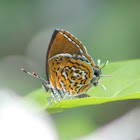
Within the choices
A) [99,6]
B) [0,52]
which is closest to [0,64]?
[0,52]

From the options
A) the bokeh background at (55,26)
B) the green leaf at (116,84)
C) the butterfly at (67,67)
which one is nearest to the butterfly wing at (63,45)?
the butterfly at (67,67)

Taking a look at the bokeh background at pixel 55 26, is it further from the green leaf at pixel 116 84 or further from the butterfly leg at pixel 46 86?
the green leaf at pixel 116 84

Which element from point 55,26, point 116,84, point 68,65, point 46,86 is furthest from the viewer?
point 55,26

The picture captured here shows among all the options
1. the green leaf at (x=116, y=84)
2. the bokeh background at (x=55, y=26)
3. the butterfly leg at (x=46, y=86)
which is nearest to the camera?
the green leaf at (x=116, y=84)

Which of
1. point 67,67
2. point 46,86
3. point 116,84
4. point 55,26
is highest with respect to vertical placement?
point 55,26

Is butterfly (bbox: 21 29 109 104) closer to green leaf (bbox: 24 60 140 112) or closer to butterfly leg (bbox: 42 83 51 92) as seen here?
butterfly leg (bbox: 42 83 51 92)

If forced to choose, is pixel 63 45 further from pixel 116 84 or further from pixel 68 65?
pixel 116 84

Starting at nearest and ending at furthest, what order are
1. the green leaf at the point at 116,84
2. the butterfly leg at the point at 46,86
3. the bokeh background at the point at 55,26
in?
the green leaf at the point at 116,84
the butterfly leg at the point at 46,86
the bokeh background at the point at 55,26

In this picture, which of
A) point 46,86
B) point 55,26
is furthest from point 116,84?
point 55,26
